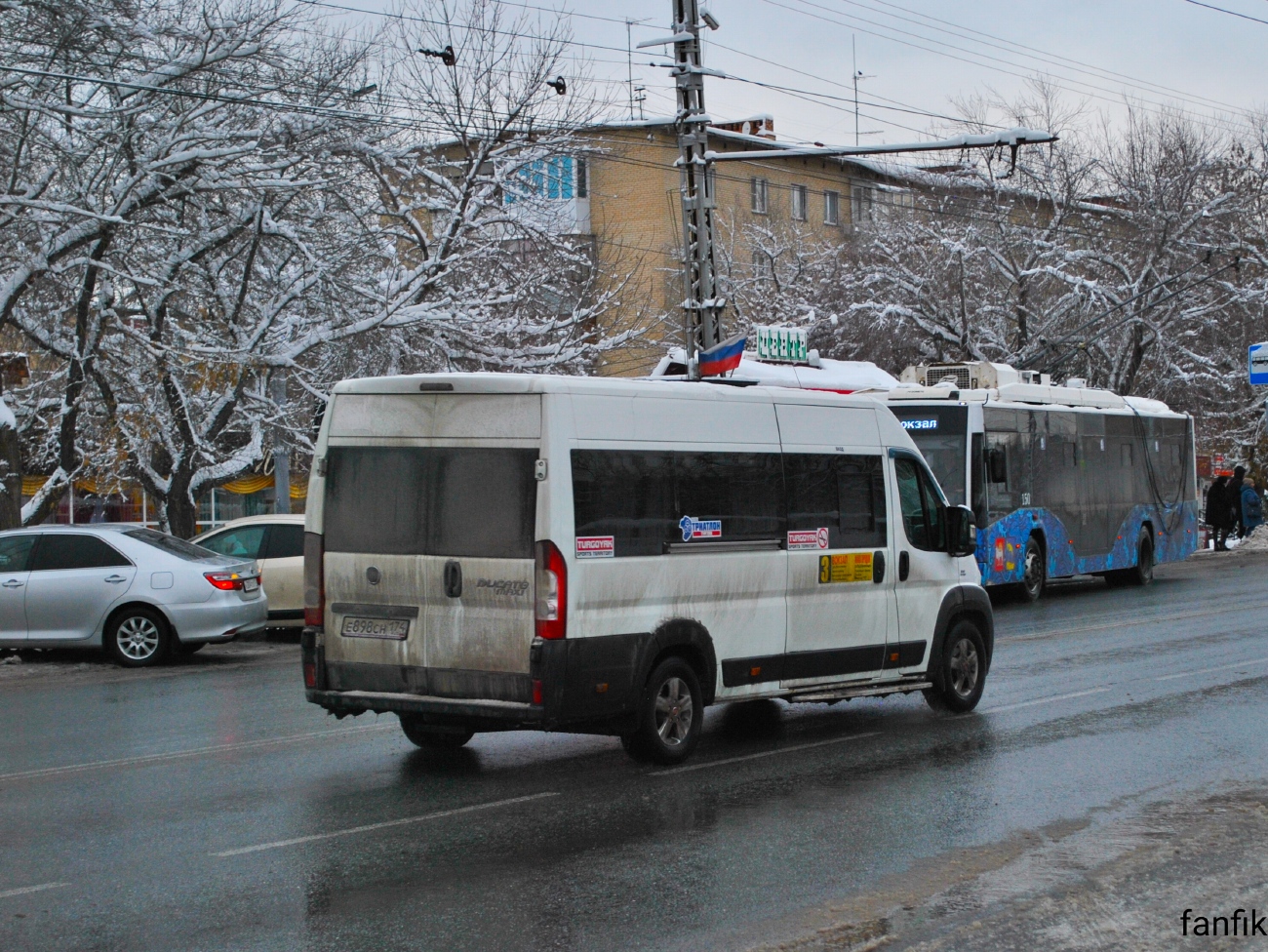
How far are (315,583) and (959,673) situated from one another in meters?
5.04

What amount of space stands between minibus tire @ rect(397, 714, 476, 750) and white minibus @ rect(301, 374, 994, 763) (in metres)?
0.02

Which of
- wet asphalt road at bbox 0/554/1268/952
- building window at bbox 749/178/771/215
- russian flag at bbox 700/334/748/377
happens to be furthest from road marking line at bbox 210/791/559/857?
building window at bbox 749/178/771/215

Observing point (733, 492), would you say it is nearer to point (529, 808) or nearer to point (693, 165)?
point (529, 808)

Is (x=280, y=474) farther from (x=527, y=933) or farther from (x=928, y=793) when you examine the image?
(x=527, y=933)

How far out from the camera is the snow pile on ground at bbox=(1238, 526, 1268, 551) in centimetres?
3809

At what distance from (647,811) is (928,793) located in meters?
1.67

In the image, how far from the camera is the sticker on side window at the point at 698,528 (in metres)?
9.45

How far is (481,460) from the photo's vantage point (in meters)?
8.93

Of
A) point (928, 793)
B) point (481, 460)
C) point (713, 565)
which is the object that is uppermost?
point (481, 460)

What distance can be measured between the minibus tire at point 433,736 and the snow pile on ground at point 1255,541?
31845 millimetres

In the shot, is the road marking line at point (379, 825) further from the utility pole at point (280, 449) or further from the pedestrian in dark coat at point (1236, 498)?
the pedestrian in dark coat at point (1236, 498)

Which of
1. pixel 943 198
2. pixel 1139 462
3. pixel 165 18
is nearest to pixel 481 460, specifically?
pixel 165 18

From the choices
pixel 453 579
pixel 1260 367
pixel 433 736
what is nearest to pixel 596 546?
pixel 453 579

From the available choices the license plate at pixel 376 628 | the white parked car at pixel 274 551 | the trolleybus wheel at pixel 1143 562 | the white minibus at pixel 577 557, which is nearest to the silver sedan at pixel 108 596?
the white parked car at pixel 274 551
